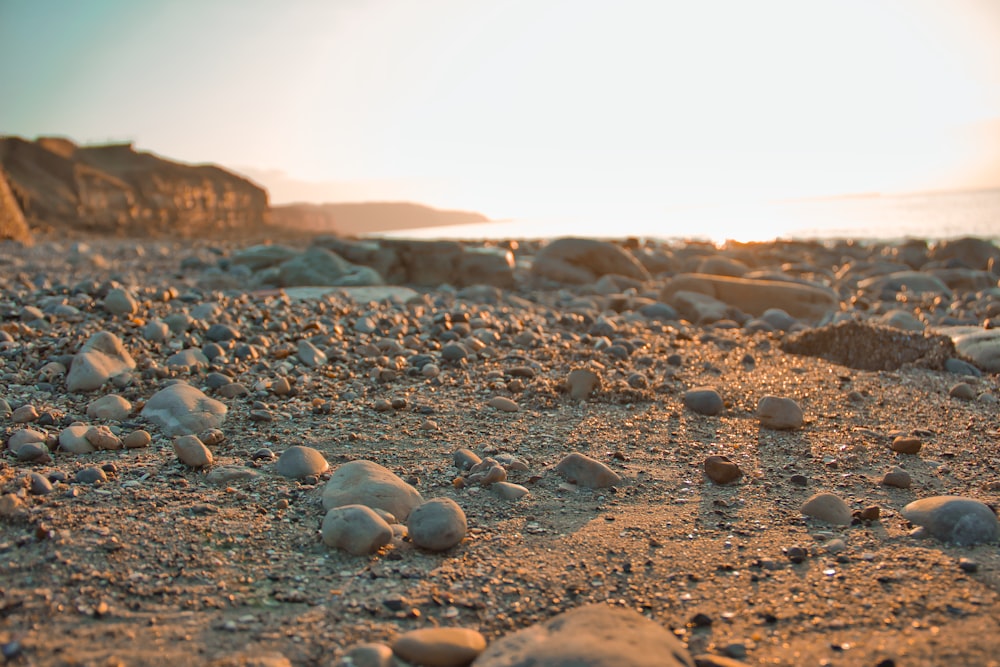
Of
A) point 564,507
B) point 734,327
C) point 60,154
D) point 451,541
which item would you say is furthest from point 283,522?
point 60,154

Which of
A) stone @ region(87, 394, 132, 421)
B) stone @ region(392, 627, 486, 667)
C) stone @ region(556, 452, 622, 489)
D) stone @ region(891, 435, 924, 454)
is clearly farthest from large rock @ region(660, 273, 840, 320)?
stone @ region(392, 627, 486, 667)

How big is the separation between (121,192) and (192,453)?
3712 centimetres

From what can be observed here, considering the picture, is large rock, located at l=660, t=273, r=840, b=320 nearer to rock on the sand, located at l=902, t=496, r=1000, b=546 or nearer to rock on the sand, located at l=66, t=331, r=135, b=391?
rock on the sand, located at l=902, t=496, r=1000, b=546

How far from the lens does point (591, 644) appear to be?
4.38 ft

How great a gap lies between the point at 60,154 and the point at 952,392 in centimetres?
3826

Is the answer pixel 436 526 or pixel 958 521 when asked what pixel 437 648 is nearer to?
pixel 436 526

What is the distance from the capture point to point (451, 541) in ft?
6.25

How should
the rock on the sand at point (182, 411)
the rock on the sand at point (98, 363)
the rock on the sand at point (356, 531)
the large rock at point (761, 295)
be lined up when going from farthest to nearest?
the large rock at point (761, 295), the rock on the sand at point (98, 363), the rock on the sand at point (182, 411), the rock on the sand at point (356, 531)

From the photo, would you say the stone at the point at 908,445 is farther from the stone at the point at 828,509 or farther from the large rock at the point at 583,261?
the large rock at the point at 583,261

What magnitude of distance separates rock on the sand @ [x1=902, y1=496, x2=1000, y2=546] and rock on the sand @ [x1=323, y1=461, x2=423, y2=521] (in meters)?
1.60

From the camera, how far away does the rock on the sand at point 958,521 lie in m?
1.92

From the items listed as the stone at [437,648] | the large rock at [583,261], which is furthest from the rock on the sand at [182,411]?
the large rock at [583,261]

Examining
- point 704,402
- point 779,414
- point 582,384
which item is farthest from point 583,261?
point 779,414

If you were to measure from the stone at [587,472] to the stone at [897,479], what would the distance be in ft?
3.30
